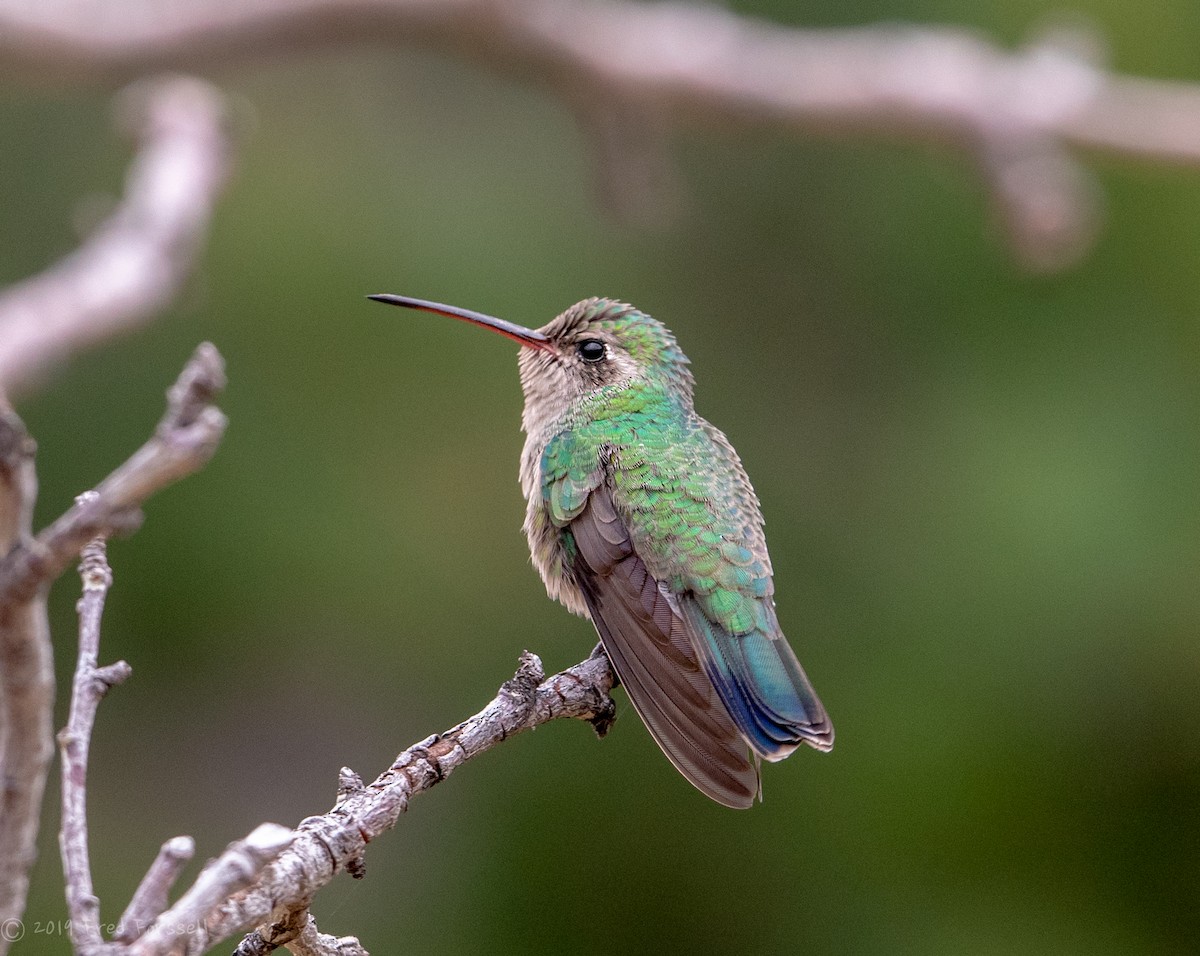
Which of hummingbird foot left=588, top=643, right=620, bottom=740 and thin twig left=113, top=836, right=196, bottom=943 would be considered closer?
thin twig left=113, top=836, right=196, bottom=943

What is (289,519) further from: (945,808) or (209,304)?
(945,808)

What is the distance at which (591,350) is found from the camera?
2.77m

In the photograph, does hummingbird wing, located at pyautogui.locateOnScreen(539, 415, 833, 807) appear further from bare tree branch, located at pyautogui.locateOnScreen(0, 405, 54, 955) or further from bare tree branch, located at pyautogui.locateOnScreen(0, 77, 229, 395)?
bare tree branch, located at pyautogui.locateOnScreen(0, 77, 229, 395)

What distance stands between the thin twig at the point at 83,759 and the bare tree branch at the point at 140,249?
2157 millimetres

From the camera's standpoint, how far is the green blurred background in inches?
199

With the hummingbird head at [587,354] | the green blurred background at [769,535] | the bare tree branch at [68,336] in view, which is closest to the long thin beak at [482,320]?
the hummingbird head at [587,354]

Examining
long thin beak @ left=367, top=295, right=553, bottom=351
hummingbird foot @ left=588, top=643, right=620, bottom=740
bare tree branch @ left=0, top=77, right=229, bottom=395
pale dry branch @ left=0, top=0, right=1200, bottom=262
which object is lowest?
hummingbird foot @ left=588, top=643, right=620, bottom=740

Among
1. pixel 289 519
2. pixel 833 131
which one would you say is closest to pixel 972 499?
pixel 833 131

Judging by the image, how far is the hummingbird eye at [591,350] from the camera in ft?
9.09

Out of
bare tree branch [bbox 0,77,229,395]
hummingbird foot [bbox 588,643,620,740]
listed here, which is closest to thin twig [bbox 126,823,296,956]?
hummingbird foot [bbox 588,643,620,740]

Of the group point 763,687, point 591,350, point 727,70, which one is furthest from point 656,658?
point 727,70

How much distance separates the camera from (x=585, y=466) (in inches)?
101

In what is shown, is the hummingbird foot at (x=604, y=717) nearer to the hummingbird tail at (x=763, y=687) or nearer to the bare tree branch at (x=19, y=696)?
the hummingbird tail at (x=763, y=687)

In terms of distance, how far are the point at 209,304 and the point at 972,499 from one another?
10.7 ft
